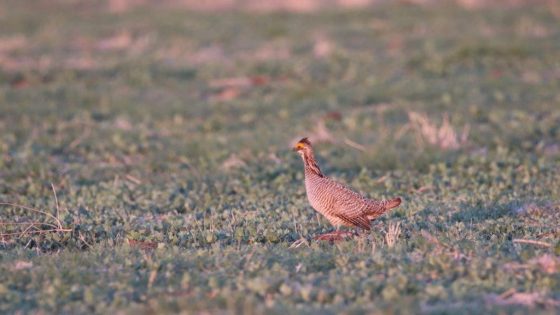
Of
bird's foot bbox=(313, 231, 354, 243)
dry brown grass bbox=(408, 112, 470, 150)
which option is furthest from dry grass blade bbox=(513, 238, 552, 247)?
dry brown grass bbox=(408, 112, 470, 150)

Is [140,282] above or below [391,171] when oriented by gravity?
above

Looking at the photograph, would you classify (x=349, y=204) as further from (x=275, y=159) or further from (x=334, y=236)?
(x=275, y=159)

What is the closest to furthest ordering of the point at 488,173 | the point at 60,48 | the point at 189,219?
1. the point at 189,219
2. the point at 488,173
3. the point at 60,48

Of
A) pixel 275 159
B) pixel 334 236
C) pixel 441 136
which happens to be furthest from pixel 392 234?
pixel 441 136

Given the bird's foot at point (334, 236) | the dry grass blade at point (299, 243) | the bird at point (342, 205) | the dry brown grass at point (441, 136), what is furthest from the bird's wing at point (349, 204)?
the dry brown grass at point (441, 136)

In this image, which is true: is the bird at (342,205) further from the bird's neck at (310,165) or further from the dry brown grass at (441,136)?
the dry brown grass at (441,136)

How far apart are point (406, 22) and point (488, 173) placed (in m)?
14.9

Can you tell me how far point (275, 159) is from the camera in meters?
13.7

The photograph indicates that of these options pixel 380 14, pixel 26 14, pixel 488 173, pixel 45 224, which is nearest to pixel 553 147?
pixel 488 173

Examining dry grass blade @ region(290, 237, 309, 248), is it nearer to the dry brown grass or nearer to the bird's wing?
the bird's wing

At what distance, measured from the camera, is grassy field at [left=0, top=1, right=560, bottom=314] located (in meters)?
7.09

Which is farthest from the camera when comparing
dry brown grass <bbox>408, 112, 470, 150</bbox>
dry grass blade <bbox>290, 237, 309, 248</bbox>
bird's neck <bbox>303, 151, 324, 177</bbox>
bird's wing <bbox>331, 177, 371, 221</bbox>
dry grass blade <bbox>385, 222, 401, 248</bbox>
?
dry brown grass <bbox>408, 112, 470, 150</bbox>

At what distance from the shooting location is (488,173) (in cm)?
1242

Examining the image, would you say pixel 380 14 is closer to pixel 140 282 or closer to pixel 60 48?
pixel 60 48
